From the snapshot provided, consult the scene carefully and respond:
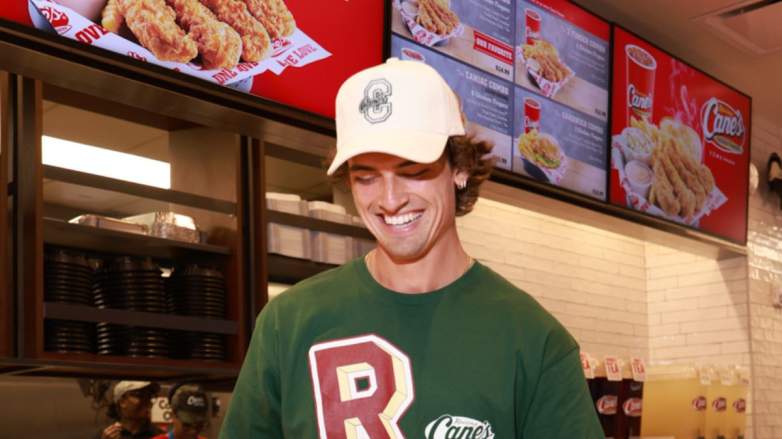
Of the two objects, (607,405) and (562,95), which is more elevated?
(562,95)

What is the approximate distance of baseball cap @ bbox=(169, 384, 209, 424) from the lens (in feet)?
11.9

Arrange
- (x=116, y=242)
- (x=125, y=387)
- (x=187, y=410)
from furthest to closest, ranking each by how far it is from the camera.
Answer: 1. (x=187, y=410)
2. (x=125, y=387)
3. (x=116, y=242)

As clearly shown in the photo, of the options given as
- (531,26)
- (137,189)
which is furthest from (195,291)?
(531,26)

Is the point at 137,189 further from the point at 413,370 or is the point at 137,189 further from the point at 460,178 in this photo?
the point at 413,370

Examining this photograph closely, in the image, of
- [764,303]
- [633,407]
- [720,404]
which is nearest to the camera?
[633,407]

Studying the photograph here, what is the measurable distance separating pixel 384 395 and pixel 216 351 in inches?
70.1

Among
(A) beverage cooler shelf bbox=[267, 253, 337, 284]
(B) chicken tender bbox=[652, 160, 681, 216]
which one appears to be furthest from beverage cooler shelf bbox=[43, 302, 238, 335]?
(B) chicken tender bbox=[652, 160, 681, 216]

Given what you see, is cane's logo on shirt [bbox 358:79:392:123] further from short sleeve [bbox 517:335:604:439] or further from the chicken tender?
the chicken tender

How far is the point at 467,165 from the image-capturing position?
5.98 ft

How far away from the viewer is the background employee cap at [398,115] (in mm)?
1637

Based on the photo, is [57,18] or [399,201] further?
[57,18]

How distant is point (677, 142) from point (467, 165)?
3664mm

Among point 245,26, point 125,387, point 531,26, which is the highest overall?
point 531,26

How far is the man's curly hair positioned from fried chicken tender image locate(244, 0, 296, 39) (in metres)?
1.51
